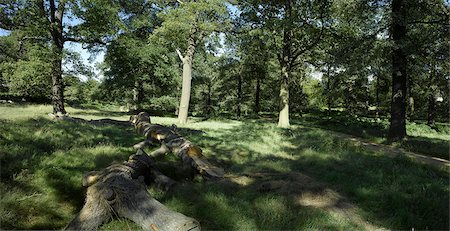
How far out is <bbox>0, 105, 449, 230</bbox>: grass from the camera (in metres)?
5.12

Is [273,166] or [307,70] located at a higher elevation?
[307,70]

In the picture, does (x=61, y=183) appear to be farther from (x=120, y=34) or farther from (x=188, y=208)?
(x=120, y=34)

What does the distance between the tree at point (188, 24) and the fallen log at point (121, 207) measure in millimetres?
14792

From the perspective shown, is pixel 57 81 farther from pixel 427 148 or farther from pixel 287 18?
pixel 427 148

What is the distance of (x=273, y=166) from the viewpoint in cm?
894

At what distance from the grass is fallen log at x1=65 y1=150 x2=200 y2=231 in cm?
22

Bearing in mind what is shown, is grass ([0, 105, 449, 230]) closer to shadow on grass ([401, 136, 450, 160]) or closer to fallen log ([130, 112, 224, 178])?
fallen log ([130, 112, 224, 178])

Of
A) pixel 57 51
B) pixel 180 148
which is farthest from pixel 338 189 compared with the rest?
pixel 57 51

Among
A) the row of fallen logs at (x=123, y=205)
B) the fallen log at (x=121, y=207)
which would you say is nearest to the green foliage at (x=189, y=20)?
the row of fallen logs at (x=123, y=205)

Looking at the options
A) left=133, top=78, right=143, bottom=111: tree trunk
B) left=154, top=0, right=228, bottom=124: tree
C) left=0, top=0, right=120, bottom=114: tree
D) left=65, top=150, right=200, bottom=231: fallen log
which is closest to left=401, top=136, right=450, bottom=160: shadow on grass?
left=65, top=150, right=200, bottom=231: fallen log

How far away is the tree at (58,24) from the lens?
687 inches

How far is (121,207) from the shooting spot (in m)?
4.75

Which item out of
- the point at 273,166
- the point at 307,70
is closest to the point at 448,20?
the point at 273,166

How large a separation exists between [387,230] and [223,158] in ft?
18.1
